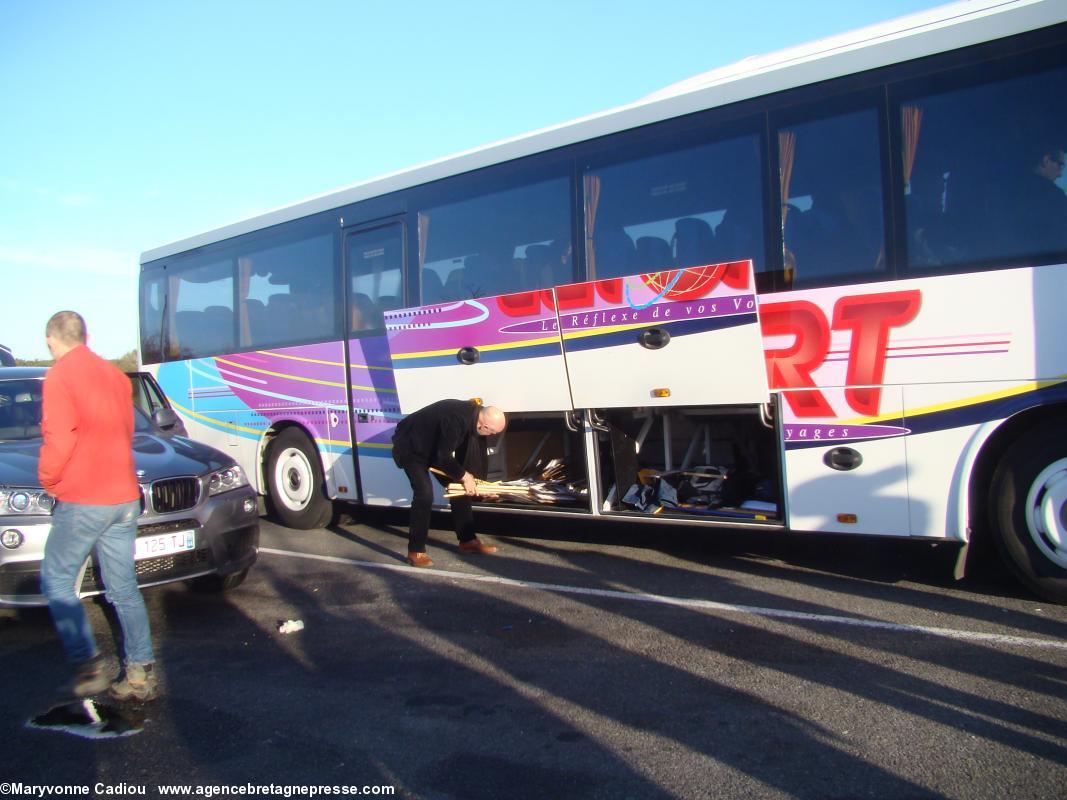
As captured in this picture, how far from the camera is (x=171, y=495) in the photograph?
5.79 metres

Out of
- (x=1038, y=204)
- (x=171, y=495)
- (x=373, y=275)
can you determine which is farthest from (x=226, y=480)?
(x=1038, y=204)

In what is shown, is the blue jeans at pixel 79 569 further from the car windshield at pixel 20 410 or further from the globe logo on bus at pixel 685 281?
the globe logo on bus at pixel 685 281

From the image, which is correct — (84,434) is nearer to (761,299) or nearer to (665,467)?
(761,299)

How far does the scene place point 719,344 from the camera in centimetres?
620

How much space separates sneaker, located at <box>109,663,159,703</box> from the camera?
4352mm

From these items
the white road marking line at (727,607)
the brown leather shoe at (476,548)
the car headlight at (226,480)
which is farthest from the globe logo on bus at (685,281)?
the car headlight at (226,480)

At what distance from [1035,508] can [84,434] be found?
Answer: 5.36 m

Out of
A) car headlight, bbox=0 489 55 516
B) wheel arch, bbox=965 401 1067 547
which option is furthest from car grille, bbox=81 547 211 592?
wheel arch, bbox=965 401 1067 547

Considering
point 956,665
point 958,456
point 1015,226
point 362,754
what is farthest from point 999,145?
point 362,754

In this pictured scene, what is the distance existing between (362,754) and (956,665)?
2927mm

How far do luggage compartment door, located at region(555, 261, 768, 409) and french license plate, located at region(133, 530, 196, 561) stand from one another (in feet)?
10.0

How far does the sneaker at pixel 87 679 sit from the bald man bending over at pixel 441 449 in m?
3.20

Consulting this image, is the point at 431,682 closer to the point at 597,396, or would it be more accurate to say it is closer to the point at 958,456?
the point at 597,396

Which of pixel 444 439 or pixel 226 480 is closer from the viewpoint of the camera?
pixel 226 480
